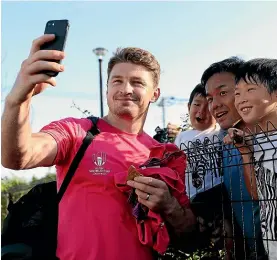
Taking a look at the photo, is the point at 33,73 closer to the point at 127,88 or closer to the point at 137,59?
the point at 127,88

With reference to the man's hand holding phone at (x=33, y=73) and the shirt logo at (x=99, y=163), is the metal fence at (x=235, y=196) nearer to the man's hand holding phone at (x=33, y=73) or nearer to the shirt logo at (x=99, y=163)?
the shirt logo at (x=99, y=163)

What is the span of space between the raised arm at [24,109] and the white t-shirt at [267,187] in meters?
1.04

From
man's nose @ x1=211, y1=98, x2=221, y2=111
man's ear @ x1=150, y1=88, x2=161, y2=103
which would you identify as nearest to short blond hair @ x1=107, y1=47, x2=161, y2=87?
man's ear @ x1=150, y1=88, x2=161, y2=103

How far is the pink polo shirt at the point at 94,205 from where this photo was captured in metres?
2.11

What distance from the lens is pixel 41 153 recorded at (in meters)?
1.98

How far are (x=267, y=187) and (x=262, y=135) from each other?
0.33 metres

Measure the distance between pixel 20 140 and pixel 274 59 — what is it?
1592 mm

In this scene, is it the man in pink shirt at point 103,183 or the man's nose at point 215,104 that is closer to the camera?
the man in pink shirt at point 103,183

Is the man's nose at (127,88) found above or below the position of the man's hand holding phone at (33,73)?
above

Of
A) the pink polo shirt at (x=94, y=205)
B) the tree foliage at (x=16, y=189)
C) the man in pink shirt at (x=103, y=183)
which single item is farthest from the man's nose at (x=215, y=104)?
the tree foliage at (x=16, y=189)

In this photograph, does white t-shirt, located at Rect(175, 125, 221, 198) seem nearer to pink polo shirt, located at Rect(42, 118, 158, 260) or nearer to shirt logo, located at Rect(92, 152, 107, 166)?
pink polo shirt, located at Rect(42, 118, 158, 260)

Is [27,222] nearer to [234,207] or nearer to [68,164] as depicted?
[68,164]

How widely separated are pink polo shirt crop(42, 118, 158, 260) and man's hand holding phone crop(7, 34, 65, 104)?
0.46m

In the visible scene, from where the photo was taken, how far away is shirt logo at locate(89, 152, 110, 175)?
2211 mm
